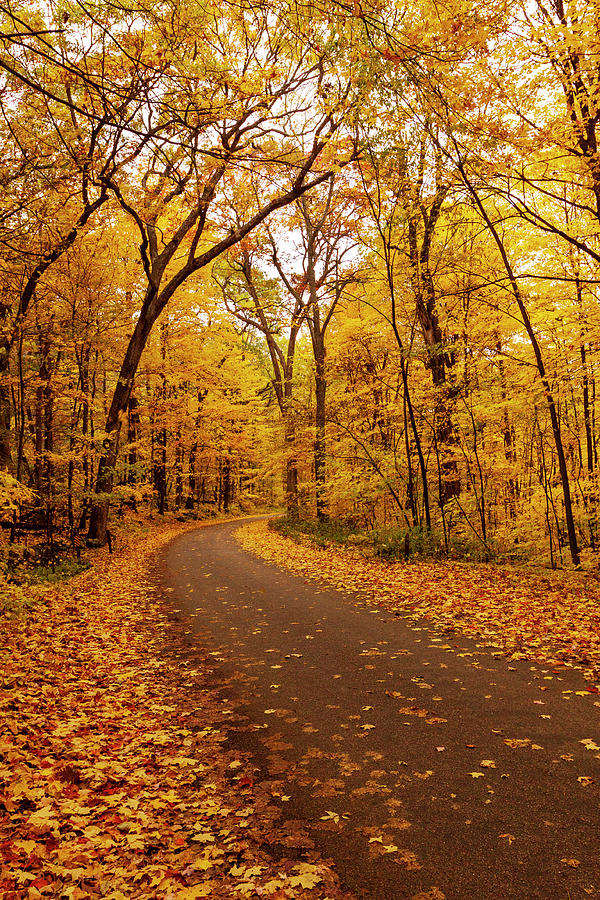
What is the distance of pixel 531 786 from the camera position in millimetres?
3289

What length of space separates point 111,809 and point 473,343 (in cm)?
1226

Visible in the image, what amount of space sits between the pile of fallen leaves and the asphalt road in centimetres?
53

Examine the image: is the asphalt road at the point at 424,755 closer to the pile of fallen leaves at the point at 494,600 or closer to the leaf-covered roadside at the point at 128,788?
the leaf-covered roadside at the point at 128,788

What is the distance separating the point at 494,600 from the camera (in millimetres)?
8117

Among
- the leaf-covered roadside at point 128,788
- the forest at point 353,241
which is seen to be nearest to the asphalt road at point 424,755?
the leaf-covered roadside at point 128,788

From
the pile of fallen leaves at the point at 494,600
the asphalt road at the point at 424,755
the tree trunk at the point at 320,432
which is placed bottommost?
the pile of fallen leaves at the point at 494,600

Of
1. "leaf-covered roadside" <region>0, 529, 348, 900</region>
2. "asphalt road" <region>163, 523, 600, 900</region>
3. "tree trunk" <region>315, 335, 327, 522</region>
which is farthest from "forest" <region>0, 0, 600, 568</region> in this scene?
"asphalt road" <region>163, 523, 600, 900</region>

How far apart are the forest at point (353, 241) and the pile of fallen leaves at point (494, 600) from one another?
4.59 feet

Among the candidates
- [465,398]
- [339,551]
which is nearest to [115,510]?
[339,551]

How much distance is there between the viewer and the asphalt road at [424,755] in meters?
2.66

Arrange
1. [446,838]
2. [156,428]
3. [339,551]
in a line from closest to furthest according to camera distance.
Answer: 1. [446,838]
2. [339,551]
3. [156,428]

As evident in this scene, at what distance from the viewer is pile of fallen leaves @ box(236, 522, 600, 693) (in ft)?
19.8

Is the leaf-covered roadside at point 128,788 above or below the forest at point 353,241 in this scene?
below

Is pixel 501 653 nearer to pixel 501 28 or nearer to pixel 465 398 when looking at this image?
pixel 465 398
